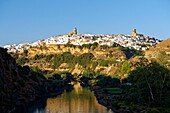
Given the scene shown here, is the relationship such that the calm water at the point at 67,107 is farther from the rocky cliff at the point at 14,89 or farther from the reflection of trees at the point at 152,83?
the reflection of trees at the point at 152,83

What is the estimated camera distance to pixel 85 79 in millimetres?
113812

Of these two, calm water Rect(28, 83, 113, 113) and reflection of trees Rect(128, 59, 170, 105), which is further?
reflection of trees Rect(128, 59, 170, 105)

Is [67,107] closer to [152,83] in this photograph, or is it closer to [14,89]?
[14,89]

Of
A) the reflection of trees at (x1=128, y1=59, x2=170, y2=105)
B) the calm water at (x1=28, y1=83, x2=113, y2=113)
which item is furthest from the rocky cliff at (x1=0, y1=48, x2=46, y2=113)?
the reflection of trees at (x1=128, y1=59, x2=170, y2=105)

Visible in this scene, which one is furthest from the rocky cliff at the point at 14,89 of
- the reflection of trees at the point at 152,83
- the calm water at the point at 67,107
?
the reflection of trees at the point at 152,83

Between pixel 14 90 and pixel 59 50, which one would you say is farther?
pixel 59 50

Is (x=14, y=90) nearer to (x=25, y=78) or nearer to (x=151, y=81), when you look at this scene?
(x=25, y=78)

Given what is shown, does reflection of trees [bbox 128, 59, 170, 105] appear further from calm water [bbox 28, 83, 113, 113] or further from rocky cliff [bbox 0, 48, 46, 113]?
rocky cliff [bbox 0, 48, 46, 113]

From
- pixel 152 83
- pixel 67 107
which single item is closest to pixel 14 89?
pixel 67 107

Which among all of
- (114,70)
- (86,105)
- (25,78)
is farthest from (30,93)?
(114,70)

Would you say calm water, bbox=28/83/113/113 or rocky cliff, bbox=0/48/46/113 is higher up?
rocky cliff, bbox=0/48/46/113

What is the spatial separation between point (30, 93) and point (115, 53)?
253 feet

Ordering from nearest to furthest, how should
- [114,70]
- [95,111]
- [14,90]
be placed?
1. [95,111]
2. [14,90]
3. [114,70]

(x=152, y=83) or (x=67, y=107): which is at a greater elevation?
(x=152, y=83)
